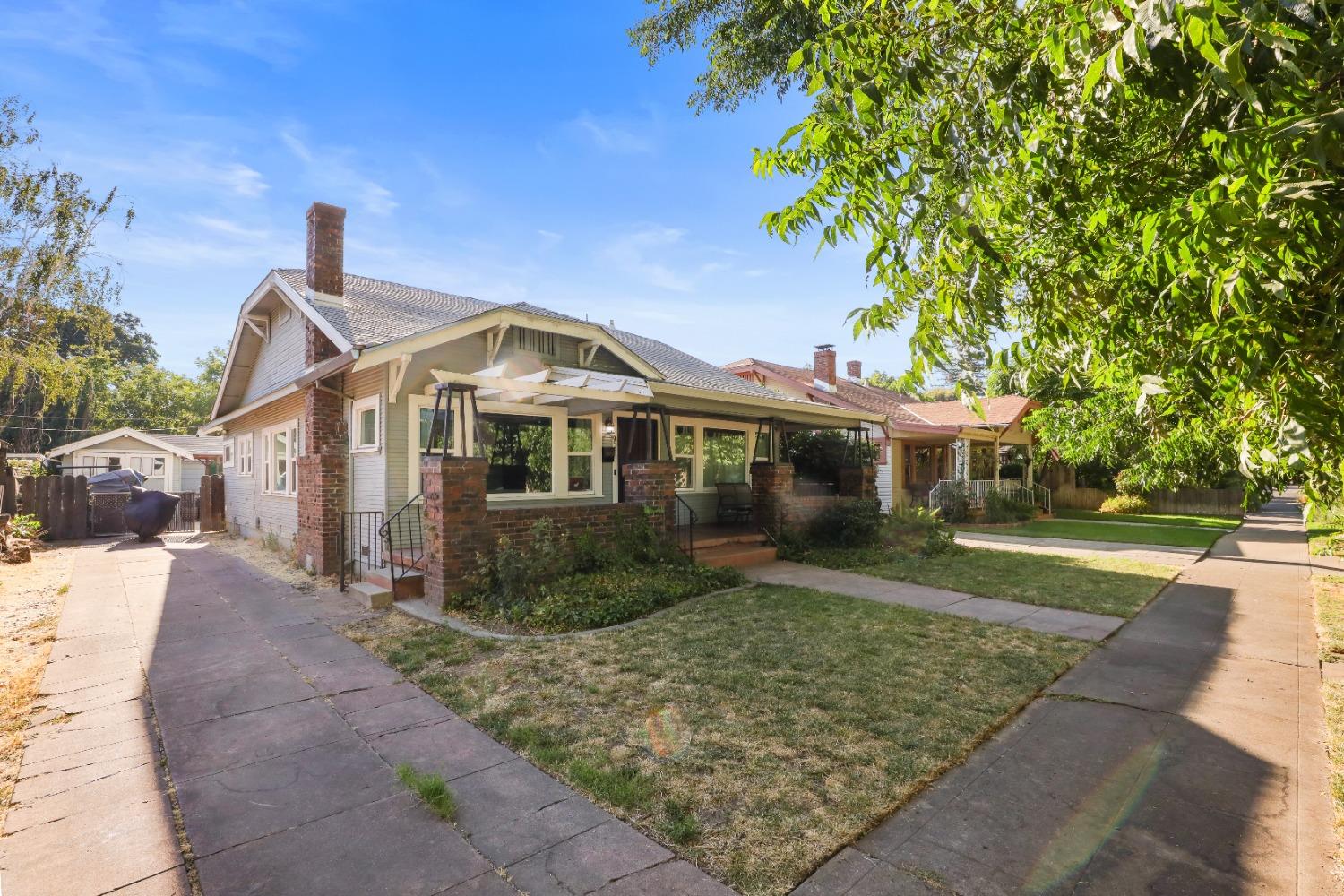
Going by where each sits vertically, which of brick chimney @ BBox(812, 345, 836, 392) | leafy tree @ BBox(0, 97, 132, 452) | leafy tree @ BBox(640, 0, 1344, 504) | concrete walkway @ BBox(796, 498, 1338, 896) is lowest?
concrete walkway @ BBox(796, 498, 1338, 896)

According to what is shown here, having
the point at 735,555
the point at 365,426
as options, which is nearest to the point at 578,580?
the point at 735,555

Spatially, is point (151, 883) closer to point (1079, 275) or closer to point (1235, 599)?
point (1079, 275)

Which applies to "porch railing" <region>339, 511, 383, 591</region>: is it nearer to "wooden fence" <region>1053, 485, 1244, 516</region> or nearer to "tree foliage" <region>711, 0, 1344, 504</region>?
"tree foliage" <region>711, 0, 1344, 504</region>

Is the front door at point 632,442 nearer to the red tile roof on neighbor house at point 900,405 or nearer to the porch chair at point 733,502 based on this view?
the porch chair at point 733,502

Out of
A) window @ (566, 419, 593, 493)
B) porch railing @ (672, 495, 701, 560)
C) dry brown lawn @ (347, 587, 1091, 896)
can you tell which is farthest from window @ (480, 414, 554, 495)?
dry brown lawn @ (347, 587, 1091, 896)

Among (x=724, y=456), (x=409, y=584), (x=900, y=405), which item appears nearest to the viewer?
(x=409, y=584)

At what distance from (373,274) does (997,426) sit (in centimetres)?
1805

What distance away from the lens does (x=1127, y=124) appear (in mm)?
2861

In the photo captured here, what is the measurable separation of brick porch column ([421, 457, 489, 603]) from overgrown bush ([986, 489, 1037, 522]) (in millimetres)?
15942

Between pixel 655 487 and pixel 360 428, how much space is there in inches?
185

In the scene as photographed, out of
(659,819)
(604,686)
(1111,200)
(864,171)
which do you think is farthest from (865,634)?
(864,171)

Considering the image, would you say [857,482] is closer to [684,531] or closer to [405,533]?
[684,531]

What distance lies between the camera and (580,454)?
10664 millimetres

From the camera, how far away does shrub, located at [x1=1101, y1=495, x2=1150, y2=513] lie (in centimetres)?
2208
